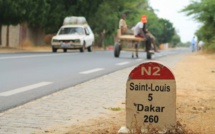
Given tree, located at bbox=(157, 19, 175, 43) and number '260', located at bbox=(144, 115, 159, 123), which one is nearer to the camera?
number '260', located at bbox=(144, 115, 159, 123)

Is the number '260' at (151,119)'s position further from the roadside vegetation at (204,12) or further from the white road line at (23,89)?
the roadside vegetation at (204,12)

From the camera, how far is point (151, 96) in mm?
4371

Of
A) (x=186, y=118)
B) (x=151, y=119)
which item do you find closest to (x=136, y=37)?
(x=186, y=118)

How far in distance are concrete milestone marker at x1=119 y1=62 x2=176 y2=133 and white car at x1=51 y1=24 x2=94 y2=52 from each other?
2315 centimetres

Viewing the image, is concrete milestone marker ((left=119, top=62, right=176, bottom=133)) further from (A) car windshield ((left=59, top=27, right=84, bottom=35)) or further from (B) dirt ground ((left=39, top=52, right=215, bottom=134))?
(A) car windshield ((left=59, top=27, right=84, bottom=35))

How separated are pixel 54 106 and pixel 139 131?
7.48ft

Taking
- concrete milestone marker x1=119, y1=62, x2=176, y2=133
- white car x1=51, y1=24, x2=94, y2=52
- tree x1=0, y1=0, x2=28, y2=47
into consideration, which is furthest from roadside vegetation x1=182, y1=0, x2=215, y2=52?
concrete milestone marker x1=119, y1=62, x2=176, y2=133

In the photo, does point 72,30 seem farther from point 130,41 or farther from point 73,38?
point 130,41

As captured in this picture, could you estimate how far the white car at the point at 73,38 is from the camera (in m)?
27.5

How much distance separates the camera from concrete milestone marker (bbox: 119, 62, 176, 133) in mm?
4324

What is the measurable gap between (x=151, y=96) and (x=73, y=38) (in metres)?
23.5

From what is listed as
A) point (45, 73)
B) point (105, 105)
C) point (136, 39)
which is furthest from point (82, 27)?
point (105, 105)

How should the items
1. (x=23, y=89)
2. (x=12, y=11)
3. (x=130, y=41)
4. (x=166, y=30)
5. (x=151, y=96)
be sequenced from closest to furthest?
1. (x=151, y=96)
2. (x=23, y=89)
3. (x=130, y=41)
4. (x=12, y=11)
5. (x=166, y=30)

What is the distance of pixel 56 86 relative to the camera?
895 cm
